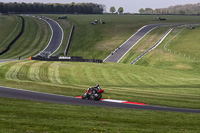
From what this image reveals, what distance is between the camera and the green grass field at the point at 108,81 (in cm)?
1828

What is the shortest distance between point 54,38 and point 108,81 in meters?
68.9

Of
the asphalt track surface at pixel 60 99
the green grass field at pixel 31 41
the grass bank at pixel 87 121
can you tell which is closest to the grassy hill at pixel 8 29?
the green grass field at pixel 31 41

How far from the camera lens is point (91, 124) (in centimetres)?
1795

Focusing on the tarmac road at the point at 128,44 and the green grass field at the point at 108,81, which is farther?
the tarmac road at the point at 128,44

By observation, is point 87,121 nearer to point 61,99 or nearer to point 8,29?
point 61,99

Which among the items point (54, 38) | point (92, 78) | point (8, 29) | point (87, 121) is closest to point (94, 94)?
point (87, 121)

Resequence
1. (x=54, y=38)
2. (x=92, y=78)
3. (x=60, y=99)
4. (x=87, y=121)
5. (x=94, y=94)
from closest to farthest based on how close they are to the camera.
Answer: (x=87, y=121), (x=60, y=99), (x=94, y=94), (x=92, y=78), (x=54, y=38)

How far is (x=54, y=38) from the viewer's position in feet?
380

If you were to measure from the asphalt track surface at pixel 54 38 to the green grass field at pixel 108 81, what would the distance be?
2.82m

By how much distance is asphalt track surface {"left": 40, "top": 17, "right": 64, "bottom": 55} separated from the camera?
104 metres

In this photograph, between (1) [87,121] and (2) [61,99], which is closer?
(1) [87,121]

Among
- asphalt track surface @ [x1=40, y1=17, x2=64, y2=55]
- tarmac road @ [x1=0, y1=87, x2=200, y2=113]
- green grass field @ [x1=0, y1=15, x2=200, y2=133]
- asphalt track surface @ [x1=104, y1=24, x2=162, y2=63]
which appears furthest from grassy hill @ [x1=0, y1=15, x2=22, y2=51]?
tarmac road @ [x1=0, y1=87, x2=200, y2=113]

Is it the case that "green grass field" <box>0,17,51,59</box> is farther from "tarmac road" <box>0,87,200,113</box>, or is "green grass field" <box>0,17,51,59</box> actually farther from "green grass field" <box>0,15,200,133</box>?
"tarmac road" <box>0,87,200,113</box>

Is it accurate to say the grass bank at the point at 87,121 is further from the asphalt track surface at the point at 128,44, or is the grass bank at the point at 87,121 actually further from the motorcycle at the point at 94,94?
the asphalt track surface at the point at 128,44
